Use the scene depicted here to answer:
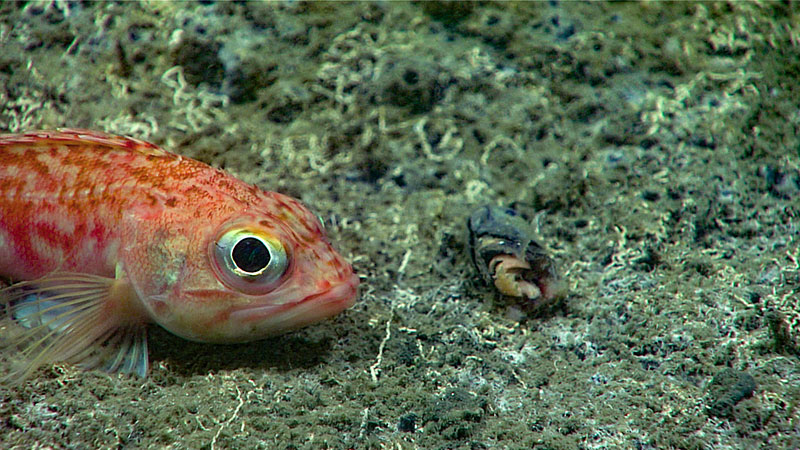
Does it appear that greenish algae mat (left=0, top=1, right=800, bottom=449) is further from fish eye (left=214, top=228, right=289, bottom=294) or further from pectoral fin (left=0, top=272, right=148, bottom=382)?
fish eye (left=214, top=228, right=289, bottom=294)

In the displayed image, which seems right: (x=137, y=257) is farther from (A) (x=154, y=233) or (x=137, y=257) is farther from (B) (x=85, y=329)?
(B) (x=85, y=329)

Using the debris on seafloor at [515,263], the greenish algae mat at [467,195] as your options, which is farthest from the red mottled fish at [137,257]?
the debris on seafloor at [515,263]

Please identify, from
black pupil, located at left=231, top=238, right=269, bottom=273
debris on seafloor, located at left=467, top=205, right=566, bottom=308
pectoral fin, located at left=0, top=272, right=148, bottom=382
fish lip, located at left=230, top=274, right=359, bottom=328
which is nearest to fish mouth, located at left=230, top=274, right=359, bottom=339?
fish lip, located at left=230, top=274, right=359, bottom=328

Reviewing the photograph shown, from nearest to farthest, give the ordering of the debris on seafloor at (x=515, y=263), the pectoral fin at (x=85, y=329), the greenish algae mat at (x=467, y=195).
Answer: the greenish algae mat at (x=467, y=195)
the pectoral fin at (x=85, y=329)
the debris on seafloor at (x=515, y=263)

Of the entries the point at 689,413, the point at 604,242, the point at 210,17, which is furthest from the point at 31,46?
the point at 689,413

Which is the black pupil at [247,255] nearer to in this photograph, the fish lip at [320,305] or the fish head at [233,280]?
the fish head at [233,280]

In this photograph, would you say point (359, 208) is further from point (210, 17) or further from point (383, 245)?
point (210, 17)

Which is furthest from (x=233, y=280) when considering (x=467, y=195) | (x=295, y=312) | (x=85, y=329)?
(x=467, y=195)
